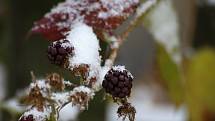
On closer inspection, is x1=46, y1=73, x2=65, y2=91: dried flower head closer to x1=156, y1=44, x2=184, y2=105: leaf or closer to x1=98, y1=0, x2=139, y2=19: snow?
x1=98, y1=0, x2=139, y2=19: snow

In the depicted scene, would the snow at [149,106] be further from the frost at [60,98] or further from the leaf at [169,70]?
the frost at [60,98]

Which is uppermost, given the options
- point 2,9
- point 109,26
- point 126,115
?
point 2,9

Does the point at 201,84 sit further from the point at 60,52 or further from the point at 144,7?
the point at 60,52

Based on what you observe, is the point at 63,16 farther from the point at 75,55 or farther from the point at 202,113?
the point at 202,113

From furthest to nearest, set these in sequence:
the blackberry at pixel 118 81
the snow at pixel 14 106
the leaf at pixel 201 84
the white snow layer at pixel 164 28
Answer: the leaf at pixel 201 84
the snow at pixel 14 106
the white snow layer at pixel 164 28
the blackberry at pixel 118 81

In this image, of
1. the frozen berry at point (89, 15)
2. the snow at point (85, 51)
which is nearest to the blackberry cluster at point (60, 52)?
the snow at point (85, 51)

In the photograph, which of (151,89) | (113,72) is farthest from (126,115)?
(151,89)

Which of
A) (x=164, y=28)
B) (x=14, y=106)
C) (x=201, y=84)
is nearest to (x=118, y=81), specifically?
(x=164, y=28)
